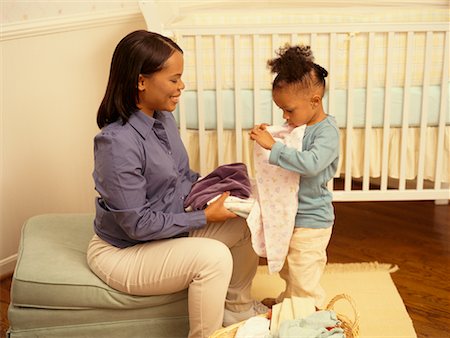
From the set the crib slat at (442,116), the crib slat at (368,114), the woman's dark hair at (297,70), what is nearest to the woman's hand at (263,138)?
the woman's dark hair at (297,70)

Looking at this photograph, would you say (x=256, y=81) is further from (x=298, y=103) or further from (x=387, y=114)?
(x=298, y=103)

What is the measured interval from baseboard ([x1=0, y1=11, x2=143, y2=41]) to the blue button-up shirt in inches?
33.8

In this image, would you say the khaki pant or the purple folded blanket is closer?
the khaki pant

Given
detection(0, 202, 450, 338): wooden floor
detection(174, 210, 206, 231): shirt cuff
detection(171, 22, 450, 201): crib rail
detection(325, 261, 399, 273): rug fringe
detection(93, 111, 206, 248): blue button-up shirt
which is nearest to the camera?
detection(93, 111, 206, 248): blue button-up shirt

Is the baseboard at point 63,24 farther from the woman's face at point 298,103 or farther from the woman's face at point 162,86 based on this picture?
the woman's face at point 298,103

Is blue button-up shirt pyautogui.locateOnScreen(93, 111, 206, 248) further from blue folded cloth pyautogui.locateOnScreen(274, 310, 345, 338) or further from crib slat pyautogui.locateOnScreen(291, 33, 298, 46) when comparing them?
crib slat pyautogui.locateOnScreen(291, 33, 298, 46)

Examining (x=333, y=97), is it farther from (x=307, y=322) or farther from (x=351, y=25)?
(x=307, y=322)

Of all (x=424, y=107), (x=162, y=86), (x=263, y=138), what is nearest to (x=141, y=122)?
(x=162, y=86)

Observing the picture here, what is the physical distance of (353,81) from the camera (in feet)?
8.38

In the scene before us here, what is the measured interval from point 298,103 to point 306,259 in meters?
0.47

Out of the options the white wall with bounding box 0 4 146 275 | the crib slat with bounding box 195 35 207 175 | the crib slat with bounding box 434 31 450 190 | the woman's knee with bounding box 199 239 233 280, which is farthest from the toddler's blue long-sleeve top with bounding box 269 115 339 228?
the white wall with bounding box 0 4 146 275

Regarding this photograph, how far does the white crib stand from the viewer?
2512mm

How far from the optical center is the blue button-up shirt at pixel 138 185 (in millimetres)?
1838

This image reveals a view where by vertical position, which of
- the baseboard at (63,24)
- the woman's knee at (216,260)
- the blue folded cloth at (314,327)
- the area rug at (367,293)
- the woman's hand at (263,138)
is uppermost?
the baseboard at (63,24)
